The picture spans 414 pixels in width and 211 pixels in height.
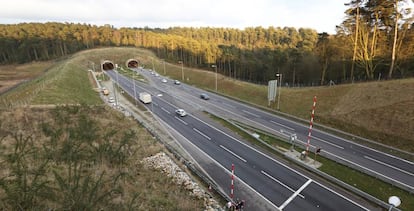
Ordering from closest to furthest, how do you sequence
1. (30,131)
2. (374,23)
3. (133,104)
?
(30,131)
(374,23)
(133,104)

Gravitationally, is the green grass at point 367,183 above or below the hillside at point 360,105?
below

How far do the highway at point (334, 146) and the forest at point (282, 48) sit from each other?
17.4m

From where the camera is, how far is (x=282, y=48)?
9769cm

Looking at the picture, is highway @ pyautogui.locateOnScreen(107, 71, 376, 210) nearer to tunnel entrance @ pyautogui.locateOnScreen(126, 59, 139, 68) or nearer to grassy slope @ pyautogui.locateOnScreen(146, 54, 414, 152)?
grassy slope @ pyautogui.locateOnScreen(146, 54, 414, 152)

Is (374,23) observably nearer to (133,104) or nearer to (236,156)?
(236,156)

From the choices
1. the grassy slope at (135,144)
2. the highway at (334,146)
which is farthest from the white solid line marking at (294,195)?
the grassy slope at (135,144)

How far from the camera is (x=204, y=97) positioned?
47.2m

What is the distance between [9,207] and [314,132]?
31.7 meters

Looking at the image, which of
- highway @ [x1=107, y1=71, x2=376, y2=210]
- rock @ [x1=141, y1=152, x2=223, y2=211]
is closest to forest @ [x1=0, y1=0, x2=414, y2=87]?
highway @ [x1=107, y1=71, x2=376, y2=210]

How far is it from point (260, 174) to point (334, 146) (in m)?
11.5

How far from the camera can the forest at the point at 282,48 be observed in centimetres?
3828

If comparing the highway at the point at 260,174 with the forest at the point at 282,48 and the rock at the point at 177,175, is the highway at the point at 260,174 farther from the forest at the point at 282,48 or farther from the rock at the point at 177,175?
the forest at the point at 282,48

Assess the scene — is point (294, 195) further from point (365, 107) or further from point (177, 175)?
point (365, 107)

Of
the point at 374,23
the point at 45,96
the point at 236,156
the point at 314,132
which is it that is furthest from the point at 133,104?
the point at 374,23
